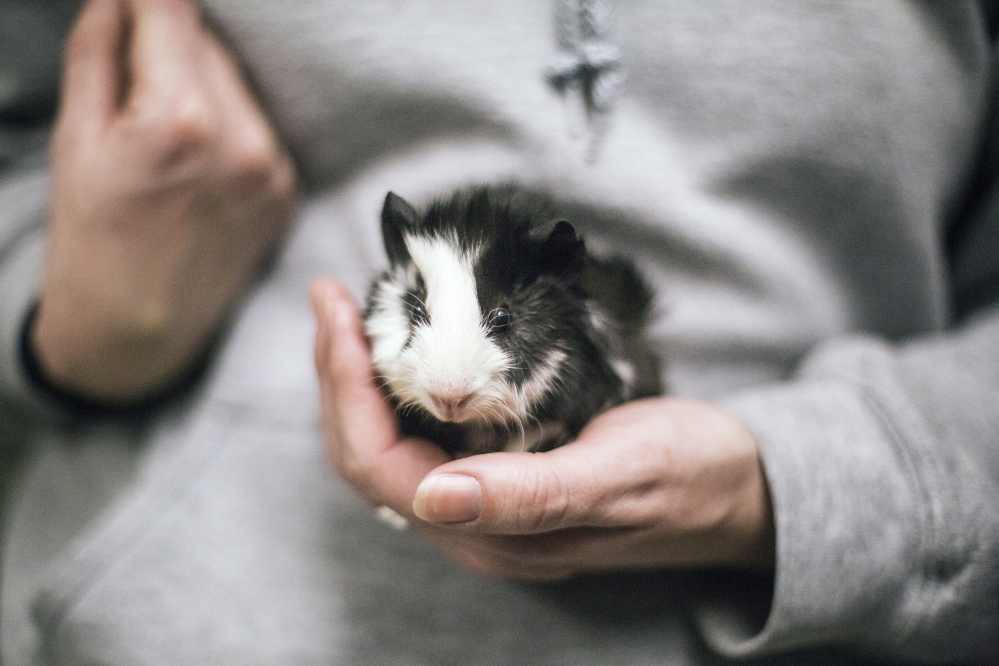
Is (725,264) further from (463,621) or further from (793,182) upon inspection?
(463,621)

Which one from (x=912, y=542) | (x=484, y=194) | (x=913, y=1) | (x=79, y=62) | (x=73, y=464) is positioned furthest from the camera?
(x=73, y=464)

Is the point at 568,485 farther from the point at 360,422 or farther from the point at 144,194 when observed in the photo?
the point at 144,194

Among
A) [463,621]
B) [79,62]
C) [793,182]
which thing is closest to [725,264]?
[793,182]

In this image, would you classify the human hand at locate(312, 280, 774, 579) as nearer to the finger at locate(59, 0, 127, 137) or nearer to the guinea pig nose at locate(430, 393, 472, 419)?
the guinea pig nose at locate(430, 393, 472, 419)

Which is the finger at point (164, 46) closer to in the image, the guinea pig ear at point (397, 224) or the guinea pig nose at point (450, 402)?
the guinea pig ear at point (397, 224)

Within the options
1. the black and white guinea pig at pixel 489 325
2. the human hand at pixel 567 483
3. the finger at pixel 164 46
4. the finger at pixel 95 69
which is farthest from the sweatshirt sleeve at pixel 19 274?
the black and white guinea pig at pixel 489 325

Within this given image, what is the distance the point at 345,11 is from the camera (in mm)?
950

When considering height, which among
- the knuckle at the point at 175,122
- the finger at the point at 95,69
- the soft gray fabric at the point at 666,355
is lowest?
the soft gray fabric at the point at 666,355

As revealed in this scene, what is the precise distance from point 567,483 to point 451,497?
0.41 ft

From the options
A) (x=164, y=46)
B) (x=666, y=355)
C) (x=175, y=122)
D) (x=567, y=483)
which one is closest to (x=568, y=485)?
(x=567, y=483)

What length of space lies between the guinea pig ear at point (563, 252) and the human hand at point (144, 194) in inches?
25.4

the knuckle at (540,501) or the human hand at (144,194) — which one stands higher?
the human hand at (144,194)

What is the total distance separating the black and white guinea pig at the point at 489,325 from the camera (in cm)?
63

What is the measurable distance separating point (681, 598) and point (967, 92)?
0.98 m
